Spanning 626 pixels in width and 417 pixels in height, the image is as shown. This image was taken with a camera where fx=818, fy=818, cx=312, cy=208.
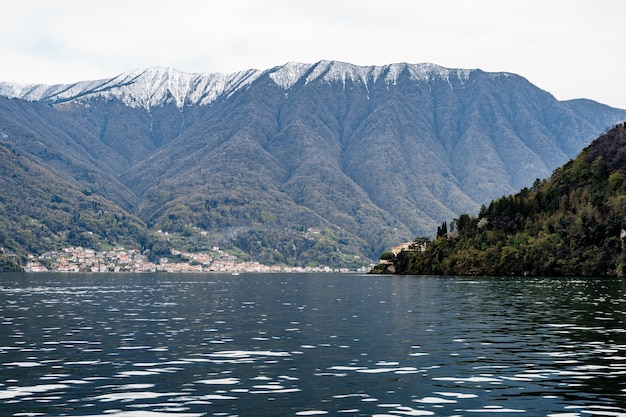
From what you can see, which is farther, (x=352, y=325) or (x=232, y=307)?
(x=232, y=307)

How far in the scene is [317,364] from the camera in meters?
44.0

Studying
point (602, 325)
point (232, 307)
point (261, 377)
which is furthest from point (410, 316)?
point (261, 377)

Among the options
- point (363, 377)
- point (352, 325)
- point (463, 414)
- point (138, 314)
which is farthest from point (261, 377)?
point (138, 314)

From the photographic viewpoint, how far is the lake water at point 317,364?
106 feet

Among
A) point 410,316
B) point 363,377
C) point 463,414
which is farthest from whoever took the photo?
point 410,316

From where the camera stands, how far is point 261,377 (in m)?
39.6

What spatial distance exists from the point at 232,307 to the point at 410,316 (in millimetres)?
26303

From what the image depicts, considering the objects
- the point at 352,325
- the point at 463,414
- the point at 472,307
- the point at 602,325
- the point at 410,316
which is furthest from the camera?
the point at 472,307

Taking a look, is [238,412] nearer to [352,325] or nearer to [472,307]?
[352,325]

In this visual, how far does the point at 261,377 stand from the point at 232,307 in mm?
57536

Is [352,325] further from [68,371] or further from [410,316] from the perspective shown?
[68,371]

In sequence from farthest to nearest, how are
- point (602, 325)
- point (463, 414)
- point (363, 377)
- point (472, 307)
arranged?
point (472, 307) < point (602, 325) < point (363, 377) < point (463, 414)

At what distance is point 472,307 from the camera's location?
297ft

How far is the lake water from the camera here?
32.4 metres
